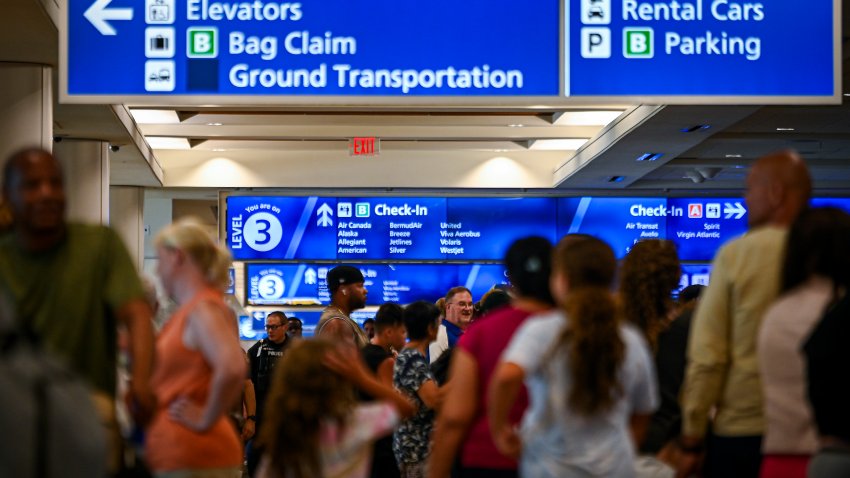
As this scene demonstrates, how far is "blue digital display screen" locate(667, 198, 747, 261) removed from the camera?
17297mm

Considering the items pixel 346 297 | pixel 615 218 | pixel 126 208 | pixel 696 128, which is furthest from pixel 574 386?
pixel 126 208

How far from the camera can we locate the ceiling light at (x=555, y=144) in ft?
53.6

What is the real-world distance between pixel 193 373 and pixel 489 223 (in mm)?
13311

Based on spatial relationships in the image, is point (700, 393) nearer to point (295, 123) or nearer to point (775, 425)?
point (775, 425)

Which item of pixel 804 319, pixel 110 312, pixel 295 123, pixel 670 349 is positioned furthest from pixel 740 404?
pixel 295 123

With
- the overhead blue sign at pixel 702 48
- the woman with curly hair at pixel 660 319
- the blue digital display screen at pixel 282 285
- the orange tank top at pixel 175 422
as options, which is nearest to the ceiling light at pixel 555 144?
the blue digital display screen at pixel 282 285

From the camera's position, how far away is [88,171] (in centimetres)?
1305

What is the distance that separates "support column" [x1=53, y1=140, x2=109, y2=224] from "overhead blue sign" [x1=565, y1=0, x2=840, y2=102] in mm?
7646

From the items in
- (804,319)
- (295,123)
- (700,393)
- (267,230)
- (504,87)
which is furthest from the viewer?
(267,230)

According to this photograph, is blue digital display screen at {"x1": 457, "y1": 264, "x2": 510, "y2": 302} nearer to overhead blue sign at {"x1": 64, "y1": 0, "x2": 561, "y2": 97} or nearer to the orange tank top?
overhead blue sign at {"x1": 64, "y1": 0, "x2": 561, "y2": 97}

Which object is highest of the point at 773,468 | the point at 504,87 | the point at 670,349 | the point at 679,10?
the point at 679,10

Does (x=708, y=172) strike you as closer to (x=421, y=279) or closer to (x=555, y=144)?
(x=555, y=144)

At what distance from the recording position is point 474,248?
16.9 metres

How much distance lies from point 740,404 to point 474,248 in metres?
13.1
